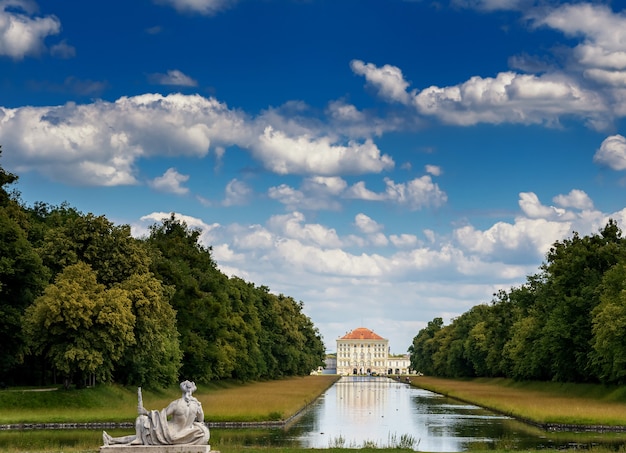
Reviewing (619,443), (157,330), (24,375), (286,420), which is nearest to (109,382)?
(157,330)

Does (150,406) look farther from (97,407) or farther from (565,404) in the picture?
(565,404)

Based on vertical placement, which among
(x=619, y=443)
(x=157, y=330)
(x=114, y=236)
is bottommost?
(x=619, y=443)

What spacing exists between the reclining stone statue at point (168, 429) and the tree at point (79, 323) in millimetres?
26720

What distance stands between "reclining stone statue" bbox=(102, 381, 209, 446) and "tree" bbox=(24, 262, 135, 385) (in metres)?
26.7

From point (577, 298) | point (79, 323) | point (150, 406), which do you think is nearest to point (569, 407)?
point (577, 298)

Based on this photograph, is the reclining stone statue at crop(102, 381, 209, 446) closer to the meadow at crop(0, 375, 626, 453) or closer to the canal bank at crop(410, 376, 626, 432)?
the meadow at crop(0, 375, 626, 453)

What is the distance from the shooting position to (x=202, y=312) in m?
77.4

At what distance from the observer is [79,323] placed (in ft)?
168

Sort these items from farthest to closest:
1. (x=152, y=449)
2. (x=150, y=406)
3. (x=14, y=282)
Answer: (x=14, y=282), (x=150, y=406), (x=152, y=449)

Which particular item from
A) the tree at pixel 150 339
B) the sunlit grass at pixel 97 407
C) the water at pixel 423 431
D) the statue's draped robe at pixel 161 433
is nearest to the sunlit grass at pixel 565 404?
the water at pixel 423 431

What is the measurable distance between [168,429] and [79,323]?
28.2 m

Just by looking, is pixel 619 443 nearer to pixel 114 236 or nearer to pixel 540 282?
pixel 114 236

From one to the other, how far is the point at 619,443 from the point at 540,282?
211ft

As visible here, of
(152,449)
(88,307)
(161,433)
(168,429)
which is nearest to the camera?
(152,449)
